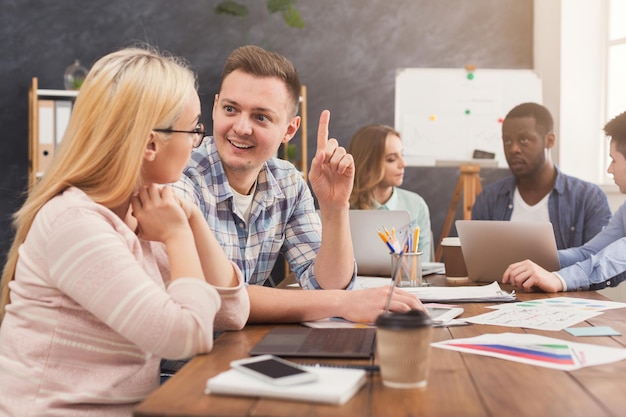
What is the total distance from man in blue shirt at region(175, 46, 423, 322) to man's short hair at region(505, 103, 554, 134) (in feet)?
5.79

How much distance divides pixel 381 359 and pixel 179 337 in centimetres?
31

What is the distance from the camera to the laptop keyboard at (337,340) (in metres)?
1.12

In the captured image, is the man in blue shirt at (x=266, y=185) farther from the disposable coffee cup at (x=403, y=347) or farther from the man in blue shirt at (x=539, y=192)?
the man in blue shirt at (x=539, y=192)

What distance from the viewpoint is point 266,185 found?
1.96 m

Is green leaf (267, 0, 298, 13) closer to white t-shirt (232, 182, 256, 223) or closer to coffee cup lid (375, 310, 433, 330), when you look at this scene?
white t-shirt (232, 182, 256, 223)

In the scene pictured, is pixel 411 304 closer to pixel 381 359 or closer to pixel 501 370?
pixel 501 370

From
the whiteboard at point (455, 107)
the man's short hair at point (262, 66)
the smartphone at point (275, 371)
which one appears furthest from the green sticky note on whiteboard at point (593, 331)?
the whiteboard at point (455, 107)

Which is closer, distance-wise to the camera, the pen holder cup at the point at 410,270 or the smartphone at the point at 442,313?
the smartphone at the point at 442,313

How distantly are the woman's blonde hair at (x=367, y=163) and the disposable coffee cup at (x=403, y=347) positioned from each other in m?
2.62

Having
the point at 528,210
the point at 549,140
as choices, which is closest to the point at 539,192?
the point at 528,210

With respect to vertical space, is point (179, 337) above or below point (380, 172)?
below

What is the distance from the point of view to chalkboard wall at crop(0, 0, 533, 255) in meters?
4.82

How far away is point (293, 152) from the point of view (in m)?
4.51

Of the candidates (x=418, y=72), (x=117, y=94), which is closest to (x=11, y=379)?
(x=117, y=94)
